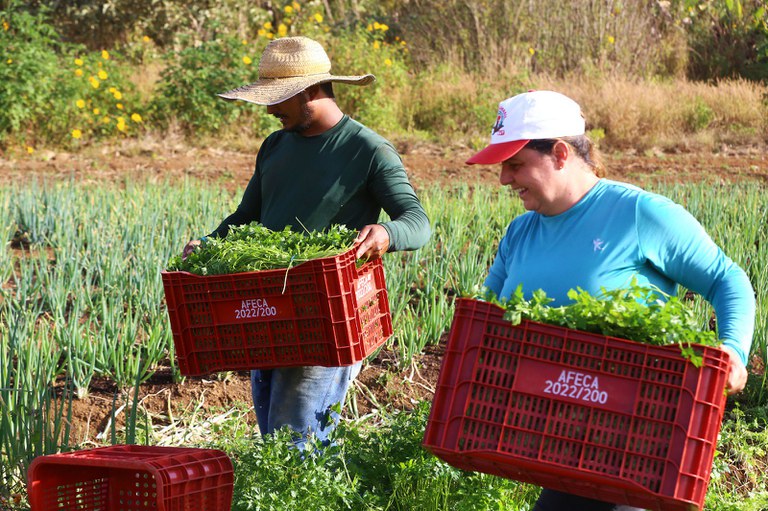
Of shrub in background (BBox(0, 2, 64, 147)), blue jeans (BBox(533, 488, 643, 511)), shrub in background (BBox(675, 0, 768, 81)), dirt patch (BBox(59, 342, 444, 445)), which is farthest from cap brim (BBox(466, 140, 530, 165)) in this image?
shrub in background (BBox(675, 0, 768, 81))

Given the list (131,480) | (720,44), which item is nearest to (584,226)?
(131,480)

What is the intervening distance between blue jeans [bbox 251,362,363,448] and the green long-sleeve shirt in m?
0.43

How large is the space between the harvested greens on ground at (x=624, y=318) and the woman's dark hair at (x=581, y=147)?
42 cm

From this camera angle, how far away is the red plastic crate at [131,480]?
2.23m

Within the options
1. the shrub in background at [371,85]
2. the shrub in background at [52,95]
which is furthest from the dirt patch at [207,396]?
the shrub in background at [371,85]

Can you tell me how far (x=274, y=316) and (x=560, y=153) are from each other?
890mm

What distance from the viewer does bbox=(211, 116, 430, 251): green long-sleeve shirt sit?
2.89 meters

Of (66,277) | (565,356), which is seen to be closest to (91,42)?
(66,277)

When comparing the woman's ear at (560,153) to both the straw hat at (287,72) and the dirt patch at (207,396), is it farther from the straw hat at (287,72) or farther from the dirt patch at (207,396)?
the dirt patch at (207,396)

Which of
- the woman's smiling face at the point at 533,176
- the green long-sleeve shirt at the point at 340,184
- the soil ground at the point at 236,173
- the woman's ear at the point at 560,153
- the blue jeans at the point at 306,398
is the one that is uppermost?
the woman's ear at the point at 560,153

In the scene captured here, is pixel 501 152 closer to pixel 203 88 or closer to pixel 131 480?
pixel 131 480

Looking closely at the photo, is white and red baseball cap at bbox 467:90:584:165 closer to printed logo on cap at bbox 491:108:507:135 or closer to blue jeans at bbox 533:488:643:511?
printed logo on cap at bbox 491:108:507:135

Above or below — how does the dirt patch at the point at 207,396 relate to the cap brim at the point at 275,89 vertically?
below

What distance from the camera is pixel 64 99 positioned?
34.6ft
